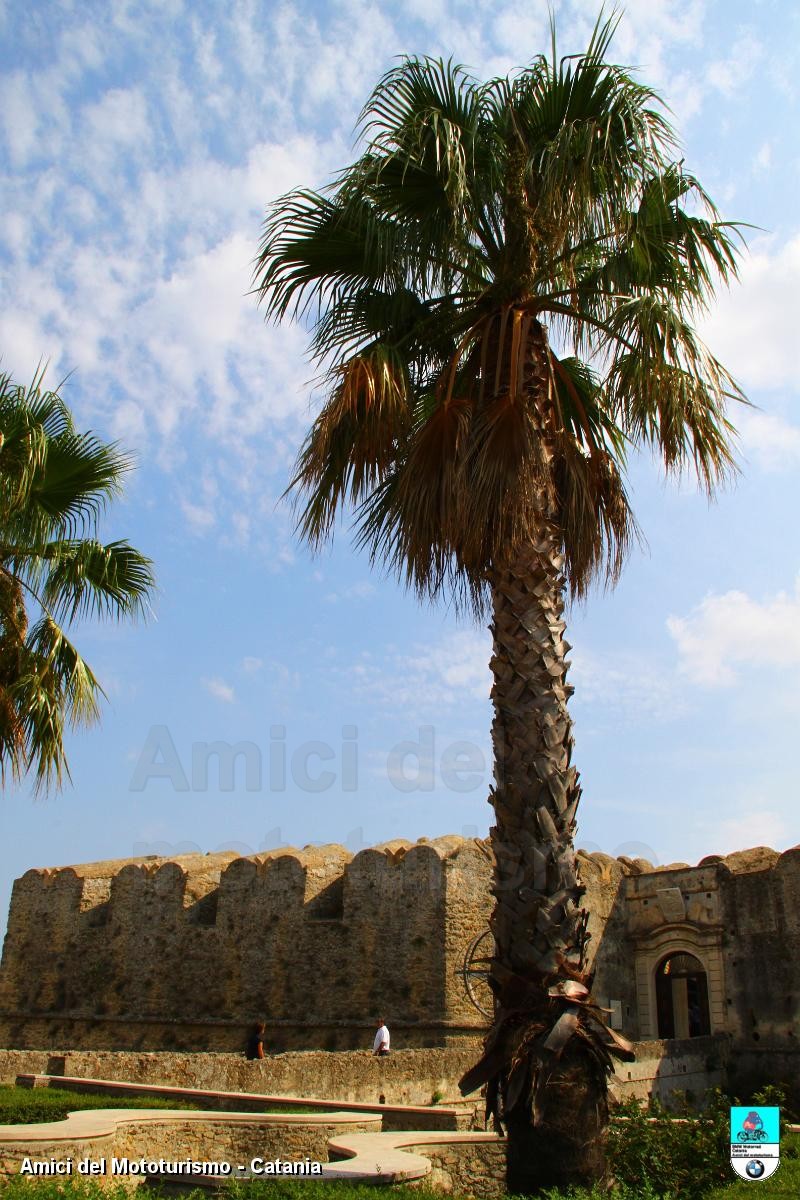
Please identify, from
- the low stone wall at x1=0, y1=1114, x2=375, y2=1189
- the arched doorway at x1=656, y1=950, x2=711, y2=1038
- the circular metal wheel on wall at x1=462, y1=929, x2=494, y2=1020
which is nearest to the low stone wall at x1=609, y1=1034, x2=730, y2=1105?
the arched doorway at x1=656, y1=950, x2=711, y2=1038

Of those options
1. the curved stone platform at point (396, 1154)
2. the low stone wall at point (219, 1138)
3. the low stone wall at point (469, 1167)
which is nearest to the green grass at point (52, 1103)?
the low stone wall at point (219, 1138)

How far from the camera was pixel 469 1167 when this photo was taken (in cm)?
831

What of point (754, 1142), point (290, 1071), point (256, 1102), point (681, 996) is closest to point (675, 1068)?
point (681, 996)

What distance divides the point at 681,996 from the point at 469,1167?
1399 centimetres

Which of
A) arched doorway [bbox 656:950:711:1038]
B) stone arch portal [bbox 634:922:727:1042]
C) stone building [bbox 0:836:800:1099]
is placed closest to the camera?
stone building [bbox 0:836:800:1099]

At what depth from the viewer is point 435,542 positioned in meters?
6.99

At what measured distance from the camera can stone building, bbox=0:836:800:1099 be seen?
744 inches

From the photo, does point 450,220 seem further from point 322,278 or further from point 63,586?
point 63,586

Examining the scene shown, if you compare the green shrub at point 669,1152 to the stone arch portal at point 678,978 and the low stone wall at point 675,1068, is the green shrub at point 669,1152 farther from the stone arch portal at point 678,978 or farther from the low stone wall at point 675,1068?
the stone arch portal at point 678,978

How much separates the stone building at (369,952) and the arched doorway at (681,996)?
35 millimetres

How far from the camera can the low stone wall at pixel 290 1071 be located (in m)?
12.4

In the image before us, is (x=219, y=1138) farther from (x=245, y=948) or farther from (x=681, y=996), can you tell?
(x=681, y=996)

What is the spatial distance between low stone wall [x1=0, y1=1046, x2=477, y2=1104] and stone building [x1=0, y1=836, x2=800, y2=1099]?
4.93 meters

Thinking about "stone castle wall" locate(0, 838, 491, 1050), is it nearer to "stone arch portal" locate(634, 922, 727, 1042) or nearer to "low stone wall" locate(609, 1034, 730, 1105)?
"low stone wall" locate(609, 1034, 730, 1105)
